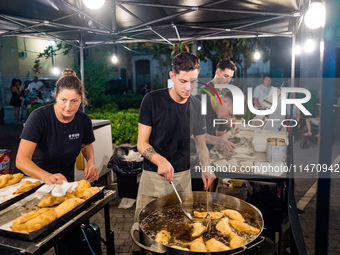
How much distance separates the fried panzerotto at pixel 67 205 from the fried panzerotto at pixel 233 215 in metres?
1.05

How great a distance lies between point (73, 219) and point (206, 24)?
503 cm

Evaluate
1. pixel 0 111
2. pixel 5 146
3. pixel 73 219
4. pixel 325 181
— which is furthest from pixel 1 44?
pixel 325 181

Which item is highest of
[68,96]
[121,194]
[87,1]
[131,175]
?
[87,1]

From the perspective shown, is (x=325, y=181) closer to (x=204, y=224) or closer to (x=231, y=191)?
(x=204, y=224)

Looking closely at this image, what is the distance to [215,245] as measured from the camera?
5.01 feet

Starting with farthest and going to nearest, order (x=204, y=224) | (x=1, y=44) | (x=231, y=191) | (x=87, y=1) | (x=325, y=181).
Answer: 1. (x=1, y=44)
2. (x=87, y=1)
3. (x=231, y=191)
4. (x=204, y=224)
5. (x=325, y=181)

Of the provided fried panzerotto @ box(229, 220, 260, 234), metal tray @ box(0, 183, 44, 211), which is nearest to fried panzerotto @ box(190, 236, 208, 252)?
fried panzerotto @ box(229, 220, 260, 234)

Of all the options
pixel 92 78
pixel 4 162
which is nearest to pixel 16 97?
pixel 92 78

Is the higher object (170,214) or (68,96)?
(68,96)

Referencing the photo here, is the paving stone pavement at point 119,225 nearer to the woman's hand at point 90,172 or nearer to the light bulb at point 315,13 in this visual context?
the woman's hand at point 90,172

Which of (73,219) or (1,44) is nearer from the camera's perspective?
(73,219)

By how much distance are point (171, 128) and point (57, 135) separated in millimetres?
1071

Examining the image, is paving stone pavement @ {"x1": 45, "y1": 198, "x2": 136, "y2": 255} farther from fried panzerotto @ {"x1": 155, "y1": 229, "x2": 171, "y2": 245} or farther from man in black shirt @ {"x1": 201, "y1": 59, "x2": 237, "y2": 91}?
man in black shirt @ {"x1": 201, "y1": 59, "x2": 237, "y2": 91}

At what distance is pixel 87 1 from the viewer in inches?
135
